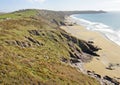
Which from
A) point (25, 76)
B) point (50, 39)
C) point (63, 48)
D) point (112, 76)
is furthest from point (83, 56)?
point (25, 76)

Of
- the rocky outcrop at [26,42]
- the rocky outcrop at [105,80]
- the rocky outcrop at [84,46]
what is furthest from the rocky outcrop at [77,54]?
the rocky outcrop at [105,80]

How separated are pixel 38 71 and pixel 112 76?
1520cm

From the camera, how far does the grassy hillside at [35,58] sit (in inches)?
1309

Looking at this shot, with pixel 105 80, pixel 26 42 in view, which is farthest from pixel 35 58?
pixel 105 80

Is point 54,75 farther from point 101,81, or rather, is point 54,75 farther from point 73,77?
point 101,81

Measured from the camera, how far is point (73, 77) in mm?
38000

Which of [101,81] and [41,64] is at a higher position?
[41,64]

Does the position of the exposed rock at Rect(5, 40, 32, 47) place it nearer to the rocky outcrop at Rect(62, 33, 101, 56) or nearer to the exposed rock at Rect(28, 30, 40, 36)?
the exposed rock at Rect(28, 30, 40, 36)

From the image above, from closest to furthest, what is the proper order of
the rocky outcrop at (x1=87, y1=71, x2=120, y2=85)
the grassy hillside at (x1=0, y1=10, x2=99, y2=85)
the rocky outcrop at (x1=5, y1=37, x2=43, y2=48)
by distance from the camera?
1. the grassy hillside at (x1=0, y1=10, x2=99, y2=85)
2. the rocky outcrop at (x1=87, y1=71, x2=120, y2=85)
3. the rocky outcrop at (x1=5, y1=37, x2=43, y2=48)

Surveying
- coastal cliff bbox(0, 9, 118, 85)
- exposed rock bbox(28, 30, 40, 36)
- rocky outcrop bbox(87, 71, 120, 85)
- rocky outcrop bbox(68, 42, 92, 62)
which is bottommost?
rocky outcrop bbox(87, 71, 120, 85)

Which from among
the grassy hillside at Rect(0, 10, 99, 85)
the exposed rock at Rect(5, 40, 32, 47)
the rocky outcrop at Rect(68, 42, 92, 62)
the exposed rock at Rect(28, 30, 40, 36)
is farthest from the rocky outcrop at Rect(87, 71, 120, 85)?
the exposed rock at Rect(28, 30, 40, 36)

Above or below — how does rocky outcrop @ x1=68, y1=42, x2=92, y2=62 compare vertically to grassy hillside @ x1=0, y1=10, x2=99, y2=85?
below

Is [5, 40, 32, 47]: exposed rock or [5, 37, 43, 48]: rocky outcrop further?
[5, 37, 43, 48]: rocky outcrop

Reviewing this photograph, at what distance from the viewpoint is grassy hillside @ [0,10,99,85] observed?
1309 inches
